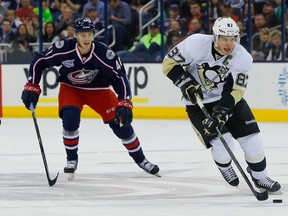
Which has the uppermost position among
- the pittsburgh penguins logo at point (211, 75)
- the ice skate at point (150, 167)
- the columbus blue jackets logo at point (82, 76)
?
the pittsburgh penguins logo at point (211, 75)

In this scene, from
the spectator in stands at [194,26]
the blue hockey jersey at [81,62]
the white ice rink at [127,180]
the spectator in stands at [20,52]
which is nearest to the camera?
the white ice rink at [127,180]

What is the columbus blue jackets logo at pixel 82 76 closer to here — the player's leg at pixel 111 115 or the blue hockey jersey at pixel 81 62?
the blue hockey jersey at pixel 81 62

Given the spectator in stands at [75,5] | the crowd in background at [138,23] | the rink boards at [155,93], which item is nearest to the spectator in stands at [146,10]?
the crowd in background at [138,23]

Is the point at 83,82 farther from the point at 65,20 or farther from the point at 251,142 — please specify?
the point at 65,20

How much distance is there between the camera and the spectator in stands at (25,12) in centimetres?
1527

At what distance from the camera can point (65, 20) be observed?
1516cm

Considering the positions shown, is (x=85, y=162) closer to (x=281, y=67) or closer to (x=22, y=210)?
(x=22, y=210)

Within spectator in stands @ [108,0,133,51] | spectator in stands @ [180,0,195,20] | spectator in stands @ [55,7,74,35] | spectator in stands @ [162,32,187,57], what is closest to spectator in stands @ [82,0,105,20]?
spectator in stands @ [108,0,133,51]

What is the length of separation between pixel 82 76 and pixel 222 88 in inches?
48.7

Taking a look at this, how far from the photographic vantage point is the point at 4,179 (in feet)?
25.6

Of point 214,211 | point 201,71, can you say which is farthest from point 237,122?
point 214,211

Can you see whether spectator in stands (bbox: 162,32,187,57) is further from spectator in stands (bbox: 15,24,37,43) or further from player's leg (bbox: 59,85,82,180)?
player's leg (bbox: 59,85,82,180)

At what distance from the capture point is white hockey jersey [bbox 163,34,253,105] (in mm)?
7031

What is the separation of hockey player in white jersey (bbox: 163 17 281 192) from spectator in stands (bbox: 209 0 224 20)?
696 centimetres
